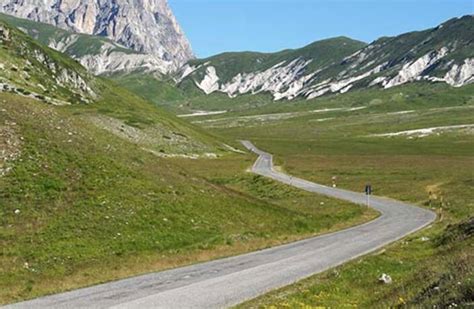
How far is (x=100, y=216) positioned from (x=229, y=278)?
11837mm

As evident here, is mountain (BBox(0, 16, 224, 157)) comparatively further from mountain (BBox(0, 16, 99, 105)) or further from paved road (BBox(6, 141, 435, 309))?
paved road (BBox(6, 141, 435, 309))

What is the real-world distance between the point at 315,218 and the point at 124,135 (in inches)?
3782

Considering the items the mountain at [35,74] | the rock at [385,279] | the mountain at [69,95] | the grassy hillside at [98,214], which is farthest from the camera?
the mountain at [35,74]

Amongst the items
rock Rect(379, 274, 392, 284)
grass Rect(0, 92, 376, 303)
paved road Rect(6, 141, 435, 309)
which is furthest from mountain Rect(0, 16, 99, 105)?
rock Rect(379, 274, 392, 284)

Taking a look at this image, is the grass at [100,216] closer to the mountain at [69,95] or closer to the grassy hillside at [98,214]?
the grassy hillside at [98,214]

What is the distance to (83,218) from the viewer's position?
119 ft

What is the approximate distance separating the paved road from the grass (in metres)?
1.79

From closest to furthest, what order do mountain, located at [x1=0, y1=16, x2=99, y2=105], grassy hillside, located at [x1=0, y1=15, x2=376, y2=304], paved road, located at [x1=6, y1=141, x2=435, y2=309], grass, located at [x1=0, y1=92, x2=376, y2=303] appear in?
paved road, located at [x1=6, y1=141, x2=435, y2=309] → grass, located at [x1=0, y1=92, x2=376, y2=303] → grassy hillside, located at [x1=0, y1=15, x2=376, y2=304] → mountain, located at [x1=0, y1=16, x2=99, y2=105]

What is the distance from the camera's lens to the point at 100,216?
→ 37094 millimetres

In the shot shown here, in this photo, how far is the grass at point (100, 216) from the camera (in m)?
30.4

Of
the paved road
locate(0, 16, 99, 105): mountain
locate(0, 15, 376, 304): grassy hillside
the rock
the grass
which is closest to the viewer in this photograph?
the paved road

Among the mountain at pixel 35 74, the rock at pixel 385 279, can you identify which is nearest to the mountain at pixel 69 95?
the mountain at pixel 35 74

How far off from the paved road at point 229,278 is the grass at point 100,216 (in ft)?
5.87

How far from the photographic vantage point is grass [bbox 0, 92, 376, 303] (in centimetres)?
3042
